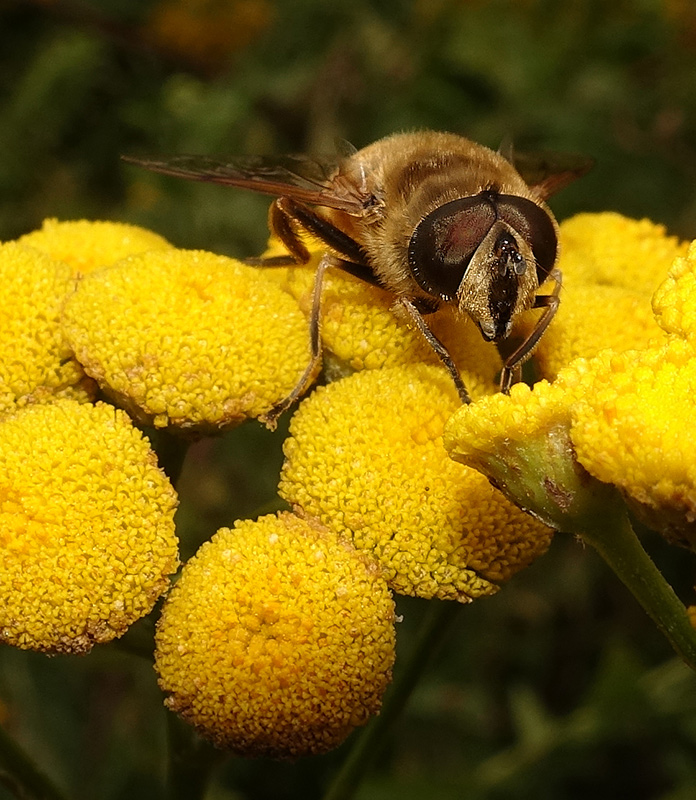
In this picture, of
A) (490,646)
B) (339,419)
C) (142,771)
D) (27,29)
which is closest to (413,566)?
(339,419)

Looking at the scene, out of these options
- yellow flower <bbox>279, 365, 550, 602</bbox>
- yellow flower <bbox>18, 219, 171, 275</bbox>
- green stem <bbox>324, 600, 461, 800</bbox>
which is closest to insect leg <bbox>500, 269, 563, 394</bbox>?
yellow flower <bbox>279, 365, 550, 602</bbox>

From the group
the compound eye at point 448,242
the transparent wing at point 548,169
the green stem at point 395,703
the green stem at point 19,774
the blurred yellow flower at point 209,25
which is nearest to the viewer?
the compound eye at point 448,242

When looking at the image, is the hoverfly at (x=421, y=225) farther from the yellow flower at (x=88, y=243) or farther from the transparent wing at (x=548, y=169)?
the transparent wing at (x=548, y=169)

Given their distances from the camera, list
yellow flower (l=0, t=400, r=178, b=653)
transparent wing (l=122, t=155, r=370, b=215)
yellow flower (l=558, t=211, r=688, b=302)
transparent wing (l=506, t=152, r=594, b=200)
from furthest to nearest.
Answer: transparent wing (l=506, t=152, r=594, b=200)
yellow flower (l=558, t=211, r=688, b=302)
transparent wing (l=122, t=155, r=370, b=215)
yellow flower (l=0, t=400, r=178, b=653)

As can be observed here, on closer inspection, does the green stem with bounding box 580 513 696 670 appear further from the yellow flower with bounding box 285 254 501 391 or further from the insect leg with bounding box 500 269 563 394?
the yellow flower with bounding box 285 254 501 391

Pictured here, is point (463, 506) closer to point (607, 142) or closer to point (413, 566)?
point (413, 566)

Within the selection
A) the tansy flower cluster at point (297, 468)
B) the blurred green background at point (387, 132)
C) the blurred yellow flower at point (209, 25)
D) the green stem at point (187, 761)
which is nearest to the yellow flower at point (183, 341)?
the tansy flower cluster at point (297, 468)
